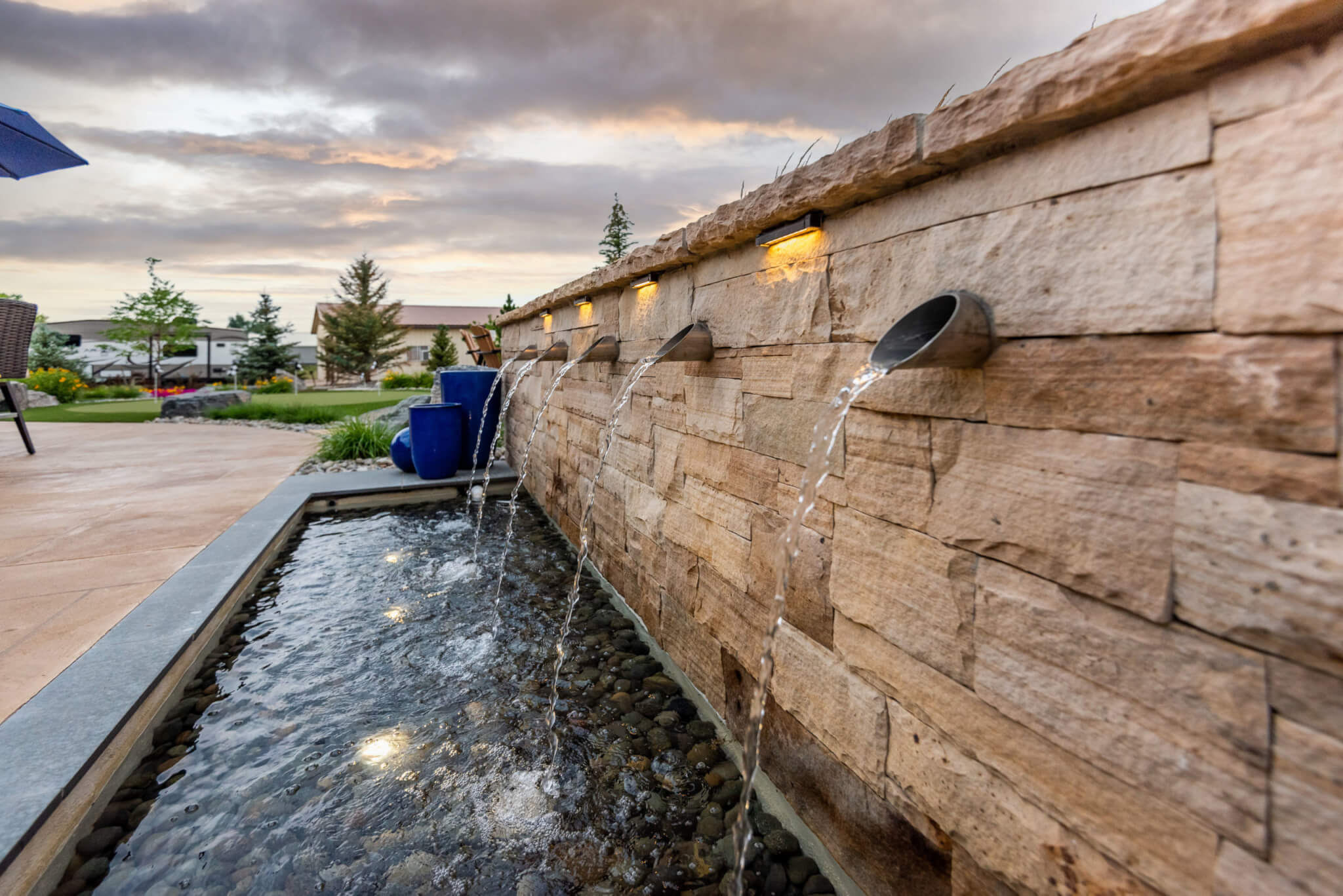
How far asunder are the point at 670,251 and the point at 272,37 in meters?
7.53

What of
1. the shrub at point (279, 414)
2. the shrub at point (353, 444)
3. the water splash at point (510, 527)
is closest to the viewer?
the water splash at point (510, 527)

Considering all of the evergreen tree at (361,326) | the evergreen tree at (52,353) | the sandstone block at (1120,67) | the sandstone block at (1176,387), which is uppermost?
the evergreen tree at (361,326)

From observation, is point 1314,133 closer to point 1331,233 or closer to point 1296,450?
point 1331,233

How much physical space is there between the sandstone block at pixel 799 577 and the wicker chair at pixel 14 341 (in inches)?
289

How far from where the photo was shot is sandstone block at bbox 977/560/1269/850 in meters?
0.72

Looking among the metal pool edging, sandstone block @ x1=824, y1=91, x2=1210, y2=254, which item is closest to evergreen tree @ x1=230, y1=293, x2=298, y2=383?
the metal pool edging

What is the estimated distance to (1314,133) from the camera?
0.66 meters

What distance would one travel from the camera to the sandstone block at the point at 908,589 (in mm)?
1111

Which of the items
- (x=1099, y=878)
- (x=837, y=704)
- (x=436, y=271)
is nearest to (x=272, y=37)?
(x=837, y=704)

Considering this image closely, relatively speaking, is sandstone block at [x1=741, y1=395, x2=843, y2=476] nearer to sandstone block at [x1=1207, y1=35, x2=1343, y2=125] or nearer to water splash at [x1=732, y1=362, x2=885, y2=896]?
water splash at [x1=732, y1=362, x2=885, y2=896]

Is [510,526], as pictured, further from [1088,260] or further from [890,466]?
[1088,260]

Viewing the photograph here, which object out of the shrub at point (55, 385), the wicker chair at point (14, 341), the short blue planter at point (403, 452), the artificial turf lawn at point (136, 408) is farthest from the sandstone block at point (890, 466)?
the shrub at point (55, 385)

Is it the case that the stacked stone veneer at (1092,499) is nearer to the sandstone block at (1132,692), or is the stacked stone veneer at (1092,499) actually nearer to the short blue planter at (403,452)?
the sandstone block at (1132,692)

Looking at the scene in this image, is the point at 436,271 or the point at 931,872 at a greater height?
the point at 436,271
